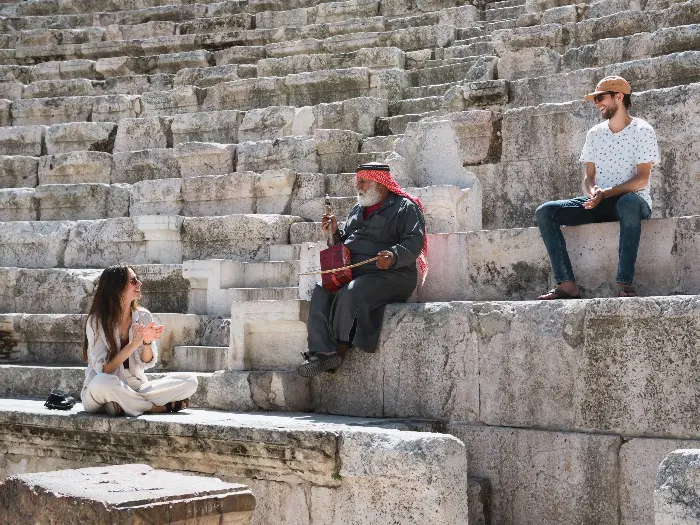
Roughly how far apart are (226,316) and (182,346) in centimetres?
47

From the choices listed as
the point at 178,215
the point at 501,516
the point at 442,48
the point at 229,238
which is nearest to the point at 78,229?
the point at 178,215

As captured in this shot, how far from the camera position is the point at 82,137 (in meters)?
12.2

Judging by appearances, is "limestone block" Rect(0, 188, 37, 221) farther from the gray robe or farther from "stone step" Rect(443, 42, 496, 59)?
the gray robe

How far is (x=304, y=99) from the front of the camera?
1170 centimetres

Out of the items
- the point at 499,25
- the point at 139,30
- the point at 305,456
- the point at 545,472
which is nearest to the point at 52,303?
the point at 305,456

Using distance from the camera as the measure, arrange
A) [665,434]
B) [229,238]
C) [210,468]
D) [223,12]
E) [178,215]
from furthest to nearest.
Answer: [223,12] → [178,215] → [229,238] → [210,468] → [665,434]

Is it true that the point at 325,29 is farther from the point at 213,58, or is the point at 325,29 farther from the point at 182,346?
the point at 182,346

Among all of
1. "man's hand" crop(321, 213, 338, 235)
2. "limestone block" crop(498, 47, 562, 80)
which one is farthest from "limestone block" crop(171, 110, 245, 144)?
"man's hand" crop(321, 213, 338, 235)

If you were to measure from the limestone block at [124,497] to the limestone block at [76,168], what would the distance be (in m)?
7.55

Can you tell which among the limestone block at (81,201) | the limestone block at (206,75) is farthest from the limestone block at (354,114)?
the limestone block at (206,75)

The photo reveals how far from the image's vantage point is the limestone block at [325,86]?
11312mm

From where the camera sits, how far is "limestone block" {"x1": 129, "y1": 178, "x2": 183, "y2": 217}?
10148mm

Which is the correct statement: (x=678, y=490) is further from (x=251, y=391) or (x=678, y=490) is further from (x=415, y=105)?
(x=415, y=105)

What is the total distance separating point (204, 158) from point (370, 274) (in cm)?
497
